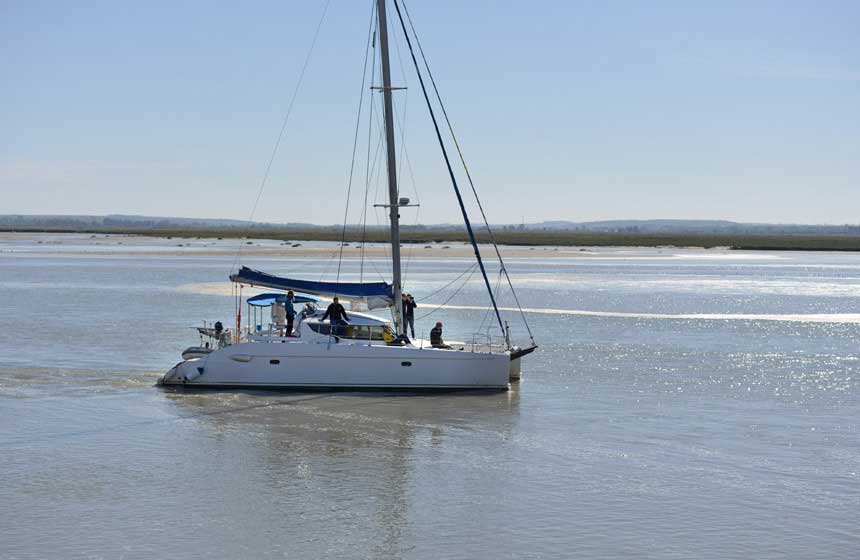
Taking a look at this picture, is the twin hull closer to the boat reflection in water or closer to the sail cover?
the boat reflection in water

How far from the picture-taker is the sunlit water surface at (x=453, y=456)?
1517 cm

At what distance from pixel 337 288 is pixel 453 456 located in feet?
31.2

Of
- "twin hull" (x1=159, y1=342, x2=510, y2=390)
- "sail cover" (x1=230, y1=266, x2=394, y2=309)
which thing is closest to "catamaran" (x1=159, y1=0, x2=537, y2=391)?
"twin hull" (x1=159, y1=342, x2=510, y2=390)

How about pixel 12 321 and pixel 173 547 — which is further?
pixel 12 321

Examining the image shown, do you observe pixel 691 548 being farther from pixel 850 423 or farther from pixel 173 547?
pixel 850 423

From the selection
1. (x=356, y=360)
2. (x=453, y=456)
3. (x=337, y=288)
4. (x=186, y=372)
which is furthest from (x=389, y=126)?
(x=453, y=456)

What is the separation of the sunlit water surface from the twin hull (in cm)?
50

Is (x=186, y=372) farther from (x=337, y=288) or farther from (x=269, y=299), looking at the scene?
(x=337, y=288)

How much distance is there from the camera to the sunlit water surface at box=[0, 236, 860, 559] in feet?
49.8

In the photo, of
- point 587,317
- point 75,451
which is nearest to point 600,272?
point 587,317

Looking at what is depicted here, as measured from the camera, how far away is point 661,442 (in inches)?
824

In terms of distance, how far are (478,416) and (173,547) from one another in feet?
33.8

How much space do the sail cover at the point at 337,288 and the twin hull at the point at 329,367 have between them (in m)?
2.22

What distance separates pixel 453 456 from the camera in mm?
19984
